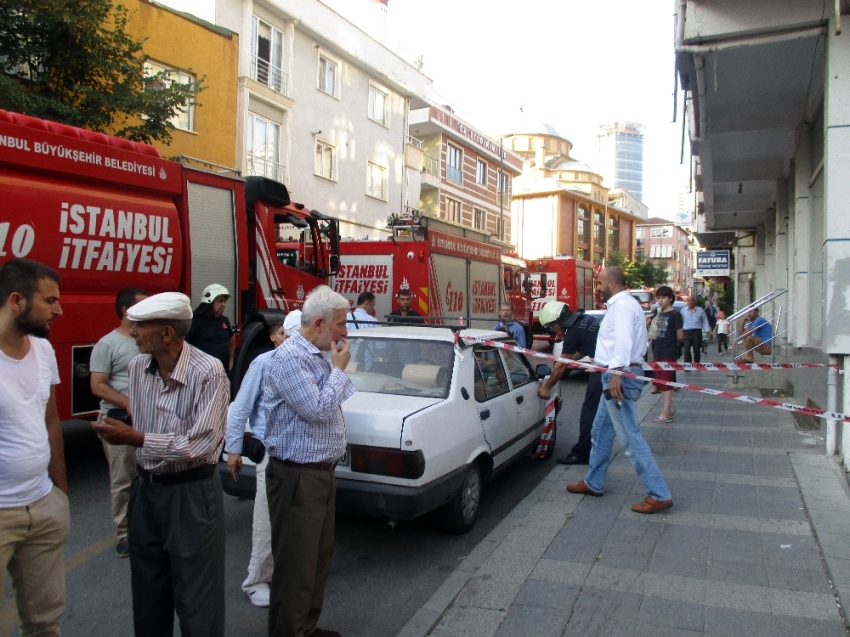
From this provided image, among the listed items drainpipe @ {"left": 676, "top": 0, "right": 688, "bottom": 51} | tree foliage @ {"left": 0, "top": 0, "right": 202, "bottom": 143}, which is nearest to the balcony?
tree foliage @ {"left": 0, "top": 0, "right": 202, "bottom": 143}

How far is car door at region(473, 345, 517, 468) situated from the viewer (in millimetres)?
5387

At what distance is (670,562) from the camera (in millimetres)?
4383

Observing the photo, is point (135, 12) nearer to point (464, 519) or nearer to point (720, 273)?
point (464, 519)

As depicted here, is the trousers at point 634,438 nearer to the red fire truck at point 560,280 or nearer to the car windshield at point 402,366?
the car windshield at point 402,366

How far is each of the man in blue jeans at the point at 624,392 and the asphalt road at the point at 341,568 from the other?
1.09 metres

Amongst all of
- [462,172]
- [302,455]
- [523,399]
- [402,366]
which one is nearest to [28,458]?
[302,455]

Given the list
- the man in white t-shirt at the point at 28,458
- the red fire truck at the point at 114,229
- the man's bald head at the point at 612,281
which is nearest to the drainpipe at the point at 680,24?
the man's bald head at the point at 612,281

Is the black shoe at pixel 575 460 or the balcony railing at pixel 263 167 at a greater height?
the balcony railing at pixel 263 167

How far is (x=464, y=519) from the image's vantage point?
504 centimetres

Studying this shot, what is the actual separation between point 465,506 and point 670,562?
1.45m

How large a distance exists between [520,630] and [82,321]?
194 inches

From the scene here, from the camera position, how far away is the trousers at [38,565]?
2561 mm

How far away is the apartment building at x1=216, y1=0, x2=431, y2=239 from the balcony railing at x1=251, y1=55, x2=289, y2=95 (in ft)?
0.10

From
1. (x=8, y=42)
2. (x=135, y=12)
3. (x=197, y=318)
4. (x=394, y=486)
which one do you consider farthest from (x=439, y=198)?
(x=394, y=486)
